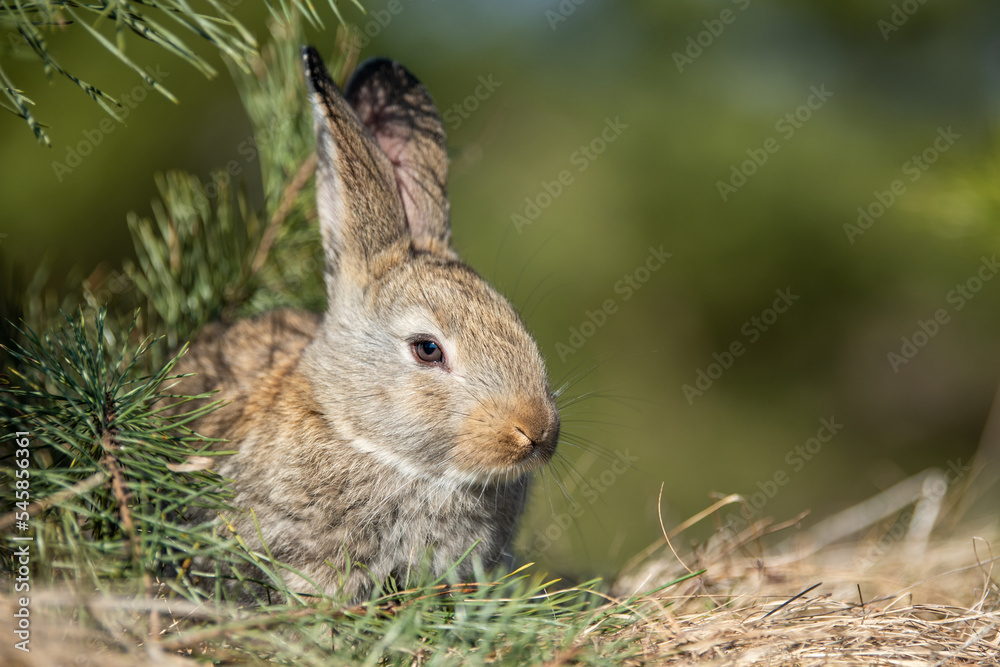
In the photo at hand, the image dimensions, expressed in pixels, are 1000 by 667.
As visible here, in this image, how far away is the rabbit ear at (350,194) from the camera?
244 cm

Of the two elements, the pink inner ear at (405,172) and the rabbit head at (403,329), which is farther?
the pink inner ear at (405,172)

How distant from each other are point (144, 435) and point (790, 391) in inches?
229

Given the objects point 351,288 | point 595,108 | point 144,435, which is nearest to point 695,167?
point 595,108

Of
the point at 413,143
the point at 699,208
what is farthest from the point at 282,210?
the point at 699,208

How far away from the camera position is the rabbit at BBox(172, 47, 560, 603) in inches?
88.4

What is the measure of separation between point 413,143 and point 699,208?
3.09m

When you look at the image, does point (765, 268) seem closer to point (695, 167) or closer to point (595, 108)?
point (695, 167)

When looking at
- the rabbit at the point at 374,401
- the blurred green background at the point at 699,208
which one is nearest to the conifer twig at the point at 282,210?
the rabbit at the point at 374,401

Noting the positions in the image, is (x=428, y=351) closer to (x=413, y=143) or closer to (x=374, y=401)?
(x=374, y=401)

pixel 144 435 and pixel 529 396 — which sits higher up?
pixel 529 396

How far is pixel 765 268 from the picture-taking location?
5.57 metres

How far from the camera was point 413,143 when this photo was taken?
292cm

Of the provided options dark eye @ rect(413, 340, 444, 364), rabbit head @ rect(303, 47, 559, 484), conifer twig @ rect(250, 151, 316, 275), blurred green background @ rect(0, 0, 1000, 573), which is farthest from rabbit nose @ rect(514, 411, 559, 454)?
blurred green background @ rect(0, 0, 1000, 573)

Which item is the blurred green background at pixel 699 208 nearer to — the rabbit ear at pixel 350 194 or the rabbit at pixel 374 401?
the rabbit at pixel 374 401
